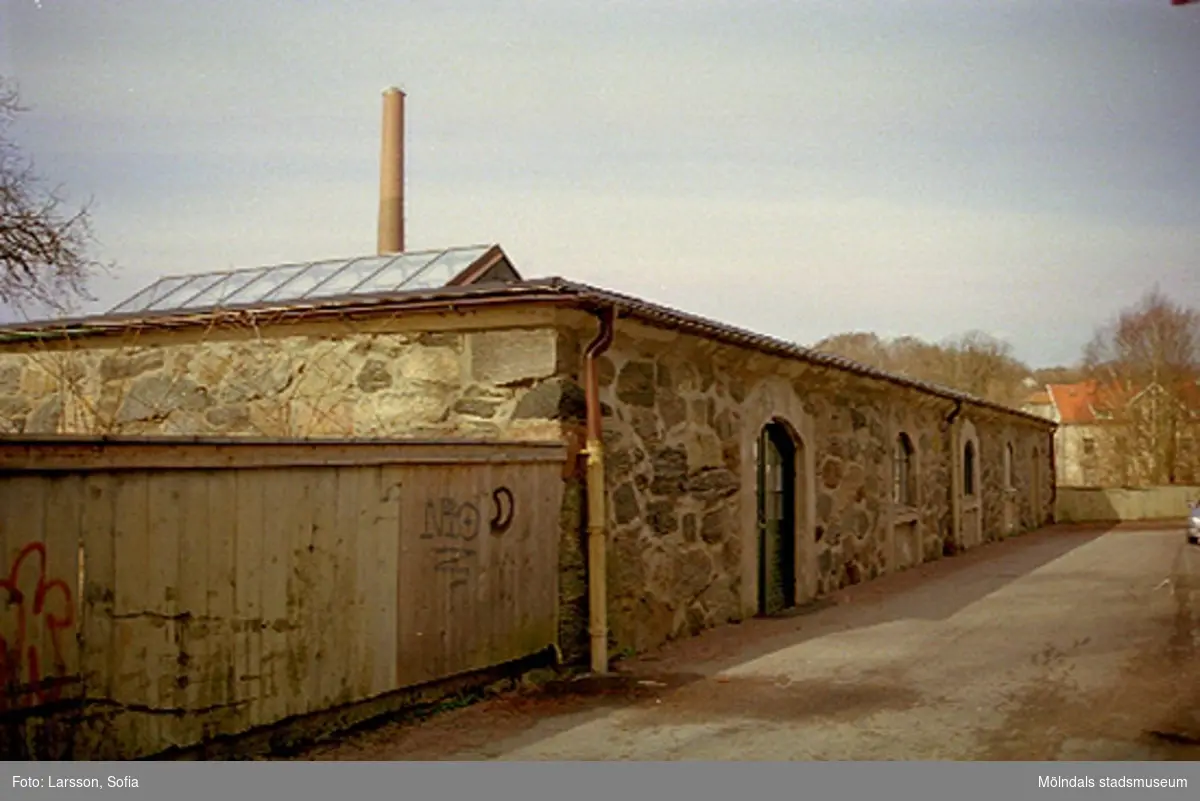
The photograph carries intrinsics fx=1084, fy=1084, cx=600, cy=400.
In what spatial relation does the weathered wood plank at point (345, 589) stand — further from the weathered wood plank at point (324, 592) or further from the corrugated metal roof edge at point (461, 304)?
the corrugated metal roof edge at point (461, 304)

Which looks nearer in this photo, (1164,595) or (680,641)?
(680,641)

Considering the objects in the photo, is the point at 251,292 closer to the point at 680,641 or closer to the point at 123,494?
the point at 680,641

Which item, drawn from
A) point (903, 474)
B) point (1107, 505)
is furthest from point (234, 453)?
point (1107, 505)

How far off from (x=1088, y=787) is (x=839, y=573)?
7.00m

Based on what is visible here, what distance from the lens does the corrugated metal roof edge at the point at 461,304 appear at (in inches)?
252

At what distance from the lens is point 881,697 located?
5.95m

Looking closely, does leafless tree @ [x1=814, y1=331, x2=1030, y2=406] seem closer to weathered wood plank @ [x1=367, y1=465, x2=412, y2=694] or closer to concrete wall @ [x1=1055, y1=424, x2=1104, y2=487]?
concrete wall @ [x1=1055, y1=424, x2=1104, y2=487]

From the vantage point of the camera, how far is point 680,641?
7.81 meters

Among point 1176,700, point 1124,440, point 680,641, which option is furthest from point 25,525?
point 1124,440

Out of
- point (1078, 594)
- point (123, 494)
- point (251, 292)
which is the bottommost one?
point (1078, 594)

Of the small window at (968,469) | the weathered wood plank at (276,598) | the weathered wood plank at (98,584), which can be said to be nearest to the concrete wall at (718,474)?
the weathered wood plank at (276,598)

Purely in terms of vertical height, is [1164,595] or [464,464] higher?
[464,464]

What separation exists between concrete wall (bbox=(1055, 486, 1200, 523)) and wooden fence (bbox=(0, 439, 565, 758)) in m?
25.4

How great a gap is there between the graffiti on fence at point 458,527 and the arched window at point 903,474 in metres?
8.34
